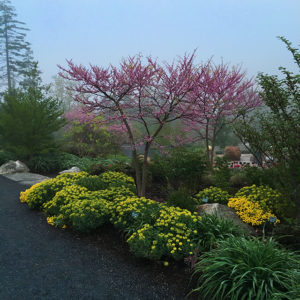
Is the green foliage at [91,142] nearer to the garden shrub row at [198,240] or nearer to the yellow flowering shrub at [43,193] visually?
the yellow flowering shrub at [43,193]

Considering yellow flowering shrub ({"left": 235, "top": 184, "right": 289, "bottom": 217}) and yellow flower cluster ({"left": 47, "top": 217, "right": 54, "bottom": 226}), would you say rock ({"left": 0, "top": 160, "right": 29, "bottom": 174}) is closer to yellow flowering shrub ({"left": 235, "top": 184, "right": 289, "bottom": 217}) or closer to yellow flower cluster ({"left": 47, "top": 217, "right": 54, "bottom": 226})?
yellow flower cluster ({"left": 47, "top": 217, "right": 54, "bottom": 226})


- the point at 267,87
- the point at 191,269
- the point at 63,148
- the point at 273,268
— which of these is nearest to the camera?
the point at 273,268

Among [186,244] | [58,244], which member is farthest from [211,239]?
[58,244]

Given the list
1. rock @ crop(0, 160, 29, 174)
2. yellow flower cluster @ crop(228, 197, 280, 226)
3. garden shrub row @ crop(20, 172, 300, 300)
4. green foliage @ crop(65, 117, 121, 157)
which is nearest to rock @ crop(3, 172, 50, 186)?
rock @ crop(0, 160, 29, 174)

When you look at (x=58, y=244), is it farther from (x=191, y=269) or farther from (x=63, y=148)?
(x=63, y=148)

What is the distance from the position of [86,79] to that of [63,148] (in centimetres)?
868

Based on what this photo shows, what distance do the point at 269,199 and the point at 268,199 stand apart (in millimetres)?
26

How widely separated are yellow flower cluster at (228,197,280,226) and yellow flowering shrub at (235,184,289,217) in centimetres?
12

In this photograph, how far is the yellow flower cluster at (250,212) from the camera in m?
4.27

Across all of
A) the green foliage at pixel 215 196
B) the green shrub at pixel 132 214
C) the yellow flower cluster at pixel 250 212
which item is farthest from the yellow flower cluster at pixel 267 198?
the green shrub at pixel 132 214

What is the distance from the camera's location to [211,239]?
10.4ft

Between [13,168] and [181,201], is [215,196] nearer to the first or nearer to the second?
[181,201]

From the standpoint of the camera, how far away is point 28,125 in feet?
33.8

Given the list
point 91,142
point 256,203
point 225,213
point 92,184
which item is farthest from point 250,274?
point 91,142
